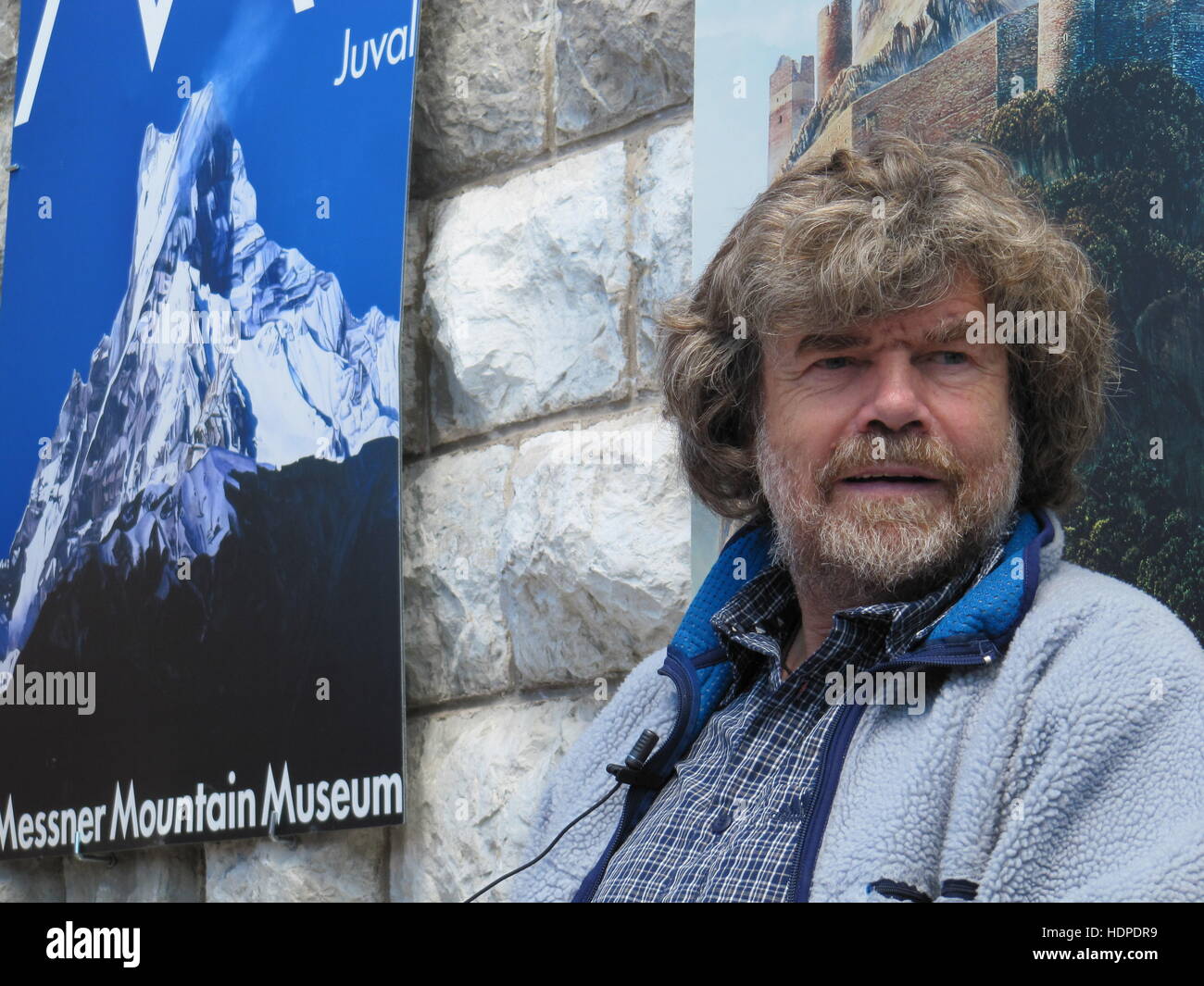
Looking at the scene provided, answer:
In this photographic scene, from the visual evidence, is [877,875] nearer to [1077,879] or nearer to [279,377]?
[1077,879]

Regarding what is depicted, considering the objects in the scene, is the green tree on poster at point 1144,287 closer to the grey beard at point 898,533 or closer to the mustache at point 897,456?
the grey beard at point 898,533

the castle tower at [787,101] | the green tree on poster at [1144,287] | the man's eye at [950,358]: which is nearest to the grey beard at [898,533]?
the man's eye at [950,358]

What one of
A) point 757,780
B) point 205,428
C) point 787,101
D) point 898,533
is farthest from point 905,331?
point 205,428

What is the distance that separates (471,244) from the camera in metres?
2.70

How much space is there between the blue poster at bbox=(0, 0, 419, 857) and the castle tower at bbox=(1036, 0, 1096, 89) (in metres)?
1.06

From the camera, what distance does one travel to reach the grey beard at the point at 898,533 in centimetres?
177

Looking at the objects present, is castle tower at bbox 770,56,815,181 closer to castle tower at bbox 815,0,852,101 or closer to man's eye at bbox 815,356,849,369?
castle tower at bbox 815,0,852,101

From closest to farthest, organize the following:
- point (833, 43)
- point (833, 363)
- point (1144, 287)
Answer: point (833, 363), point (1144, 287), point (833, 43)

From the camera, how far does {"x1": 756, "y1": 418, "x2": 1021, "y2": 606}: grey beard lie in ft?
5.80

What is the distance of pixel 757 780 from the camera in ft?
5.72

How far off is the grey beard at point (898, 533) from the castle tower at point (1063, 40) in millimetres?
527

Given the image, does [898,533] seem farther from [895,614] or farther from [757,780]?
[757,780]

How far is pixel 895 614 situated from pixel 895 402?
0.78 feet
